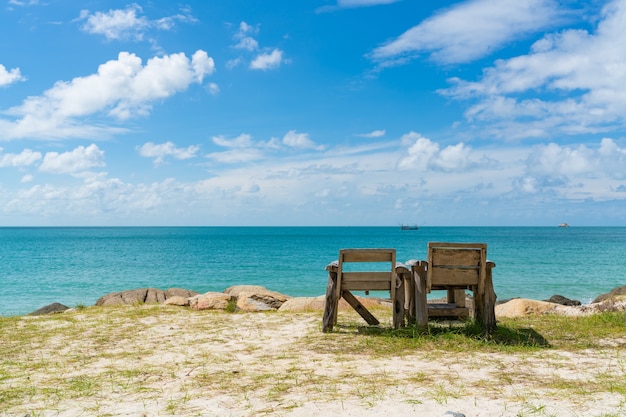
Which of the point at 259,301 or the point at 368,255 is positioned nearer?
the point at 368,255

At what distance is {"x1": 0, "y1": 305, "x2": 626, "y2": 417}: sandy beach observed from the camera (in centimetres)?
547

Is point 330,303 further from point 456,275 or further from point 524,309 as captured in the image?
point 524,309

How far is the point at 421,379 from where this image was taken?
6.52m

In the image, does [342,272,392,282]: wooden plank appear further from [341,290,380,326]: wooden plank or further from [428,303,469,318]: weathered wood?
[428,303,469,318]: weathered wood

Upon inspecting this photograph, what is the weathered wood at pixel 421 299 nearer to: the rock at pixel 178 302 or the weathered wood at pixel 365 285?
the weathered wood at pixel 365 285

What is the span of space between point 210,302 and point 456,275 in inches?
285

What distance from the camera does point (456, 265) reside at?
9.33 metres

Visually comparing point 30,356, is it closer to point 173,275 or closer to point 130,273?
point 173,275

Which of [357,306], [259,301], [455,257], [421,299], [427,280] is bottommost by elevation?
[259,301]

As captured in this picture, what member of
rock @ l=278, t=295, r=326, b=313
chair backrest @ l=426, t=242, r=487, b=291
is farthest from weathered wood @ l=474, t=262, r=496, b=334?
rock @ l=278, t=295, r=326, b=313

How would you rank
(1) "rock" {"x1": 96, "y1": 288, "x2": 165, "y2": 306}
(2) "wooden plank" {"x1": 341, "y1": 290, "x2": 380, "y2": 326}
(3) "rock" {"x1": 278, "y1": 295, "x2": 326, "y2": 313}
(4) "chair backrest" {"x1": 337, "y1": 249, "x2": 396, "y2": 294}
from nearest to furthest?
(4) "chair backrest" {"x1": 337, "y1": 249, "x2": 396, "y2": 294} → (2) "wooden plank" {"x1": 341, "y1": 290, "x2": 380, "y2": 326} → (3) "rock" {"x1": 278, "y1": 295, "x2": 326, "y2": 313} → (1) "rock" {"x1": 96, "y1": 288, "x2": 165, "y2": 306}

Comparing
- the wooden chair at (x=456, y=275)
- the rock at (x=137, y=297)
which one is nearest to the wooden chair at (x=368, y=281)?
the wooden chair at (x=456, y=275)

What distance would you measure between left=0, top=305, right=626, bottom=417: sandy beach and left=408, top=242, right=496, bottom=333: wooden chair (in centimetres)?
101

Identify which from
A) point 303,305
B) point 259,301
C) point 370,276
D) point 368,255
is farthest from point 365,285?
point 259,301
